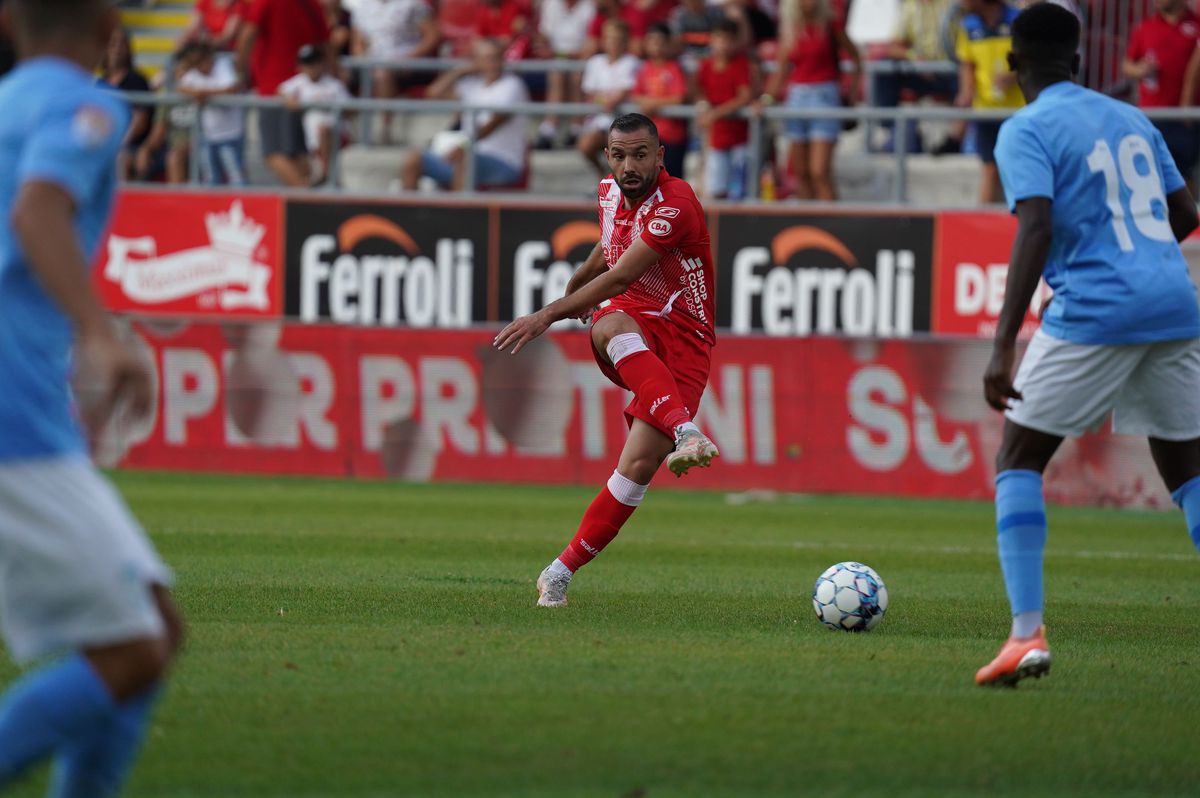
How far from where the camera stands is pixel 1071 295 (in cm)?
641

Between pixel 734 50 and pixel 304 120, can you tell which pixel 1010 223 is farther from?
pixel 304 120

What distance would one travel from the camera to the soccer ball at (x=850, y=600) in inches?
320

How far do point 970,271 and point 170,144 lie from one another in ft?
31.2

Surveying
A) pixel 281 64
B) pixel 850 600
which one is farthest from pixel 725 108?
pixel 850 600

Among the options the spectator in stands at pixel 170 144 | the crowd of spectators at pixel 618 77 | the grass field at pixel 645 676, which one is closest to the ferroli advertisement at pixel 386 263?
the crowd of spectators at pixel 618 77

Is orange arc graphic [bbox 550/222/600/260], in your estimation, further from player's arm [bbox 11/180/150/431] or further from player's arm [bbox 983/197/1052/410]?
player's arm [bbox 11/180/150/431]

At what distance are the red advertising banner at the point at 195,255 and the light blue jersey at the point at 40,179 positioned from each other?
16318mm

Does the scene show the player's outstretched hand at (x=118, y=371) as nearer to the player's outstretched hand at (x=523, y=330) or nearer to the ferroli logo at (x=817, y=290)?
the player's outstretched hand at (x=523, y=330)

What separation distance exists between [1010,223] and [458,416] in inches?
237

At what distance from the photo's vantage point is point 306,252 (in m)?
20.0

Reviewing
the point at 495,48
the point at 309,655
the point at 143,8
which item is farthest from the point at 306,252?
the point at 309,655

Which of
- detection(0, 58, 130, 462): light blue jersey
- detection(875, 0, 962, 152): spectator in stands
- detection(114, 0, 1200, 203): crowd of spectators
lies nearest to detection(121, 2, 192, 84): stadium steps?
detection(114, 0, 1200, 203): crowd of spectators

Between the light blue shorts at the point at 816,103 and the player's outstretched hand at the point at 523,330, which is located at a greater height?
the light blue shorts at the point at 816,103

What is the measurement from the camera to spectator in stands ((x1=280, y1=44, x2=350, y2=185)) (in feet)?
Answer: 65.7
